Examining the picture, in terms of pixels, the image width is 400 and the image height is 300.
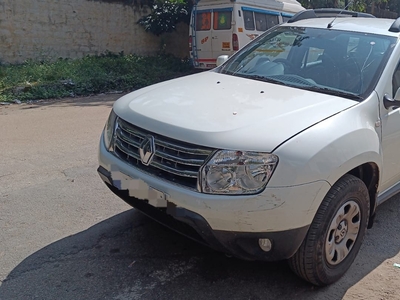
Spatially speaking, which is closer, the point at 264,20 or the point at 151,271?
the point at 151,271

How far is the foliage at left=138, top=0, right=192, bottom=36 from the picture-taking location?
1523 centimetres

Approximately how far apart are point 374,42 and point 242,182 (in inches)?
78.7

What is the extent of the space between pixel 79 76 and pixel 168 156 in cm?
941

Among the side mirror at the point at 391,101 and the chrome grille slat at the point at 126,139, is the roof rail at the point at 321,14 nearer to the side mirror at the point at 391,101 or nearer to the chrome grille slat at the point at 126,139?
the side mirror at the point at 391,101

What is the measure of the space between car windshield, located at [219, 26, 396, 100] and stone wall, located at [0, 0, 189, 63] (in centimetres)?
997

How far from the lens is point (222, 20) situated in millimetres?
12461

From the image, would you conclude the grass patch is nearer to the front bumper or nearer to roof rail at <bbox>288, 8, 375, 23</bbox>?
roof rail at <bbox>288, 8, 375, 23</bbox>

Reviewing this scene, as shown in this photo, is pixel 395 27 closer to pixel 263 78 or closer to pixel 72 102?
pixel 263 78

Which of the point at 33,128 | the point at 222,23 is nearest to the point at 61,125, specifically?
the point at 33,128

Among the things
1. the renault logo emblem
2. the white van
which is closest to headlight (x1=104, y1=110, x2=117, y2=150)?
the renault logo emblem

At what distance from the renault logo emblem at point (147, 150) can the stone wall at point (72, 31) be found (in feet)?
35.3

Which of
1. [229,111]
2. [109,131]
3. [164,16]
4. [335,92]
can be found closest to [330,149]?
[229,111]

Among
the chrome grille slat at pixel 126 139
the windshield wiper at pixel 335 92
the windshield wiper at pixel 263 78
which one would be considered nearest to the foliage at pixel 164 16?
the windshield wiper at pixel 263 78

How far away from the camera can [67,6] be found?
13141mm
